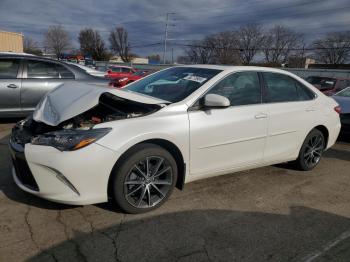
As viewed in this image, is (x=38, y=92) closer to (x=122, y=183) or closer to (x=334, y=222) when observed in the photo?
(x=122, y=183)

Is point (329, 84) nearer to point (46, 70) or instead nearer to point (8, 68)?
point (46, 70)

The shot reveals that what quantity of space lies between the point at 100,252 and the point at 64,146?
37.3 inches

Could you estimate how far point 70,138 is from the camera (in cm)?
296

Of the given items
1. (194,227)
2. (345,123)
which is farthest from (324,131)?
(194,227)

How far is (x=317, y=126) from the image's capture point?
495cm

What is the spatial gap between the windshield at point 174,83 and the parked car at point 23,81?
121 inches

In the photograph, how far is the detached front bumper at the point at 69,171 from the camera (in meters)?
2.88

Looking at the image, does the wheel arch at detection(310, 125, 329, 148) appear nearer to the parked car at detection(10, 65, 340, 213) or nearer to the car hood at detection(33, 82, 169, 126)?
the parked car at detection(10, 65, 340, 213)

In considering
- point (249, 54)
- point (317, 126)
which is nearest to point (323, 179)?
point (317, 126)

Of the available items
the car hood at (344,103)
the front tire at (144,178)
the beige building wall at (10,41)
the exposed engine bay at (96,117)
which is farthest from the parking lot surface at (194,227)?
the beige building wall at (10,41)

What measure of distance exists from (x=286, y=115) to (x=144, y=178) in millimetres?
2188

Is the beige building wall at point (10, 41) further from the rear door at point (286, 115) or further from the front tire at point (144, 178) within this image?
the front tire at point (144, 178)

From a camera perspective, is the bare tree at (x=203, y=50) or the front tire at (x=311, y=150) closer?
the front tire at (x=311, y=150)

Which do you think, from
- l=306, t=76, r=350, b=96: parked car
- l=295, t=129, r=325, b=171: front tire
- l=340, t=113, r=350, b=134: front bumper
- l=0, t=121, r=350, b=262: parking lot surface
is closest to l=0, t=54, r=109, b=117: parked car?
l=0, t=121, r=350, b=262: parking lot surface
